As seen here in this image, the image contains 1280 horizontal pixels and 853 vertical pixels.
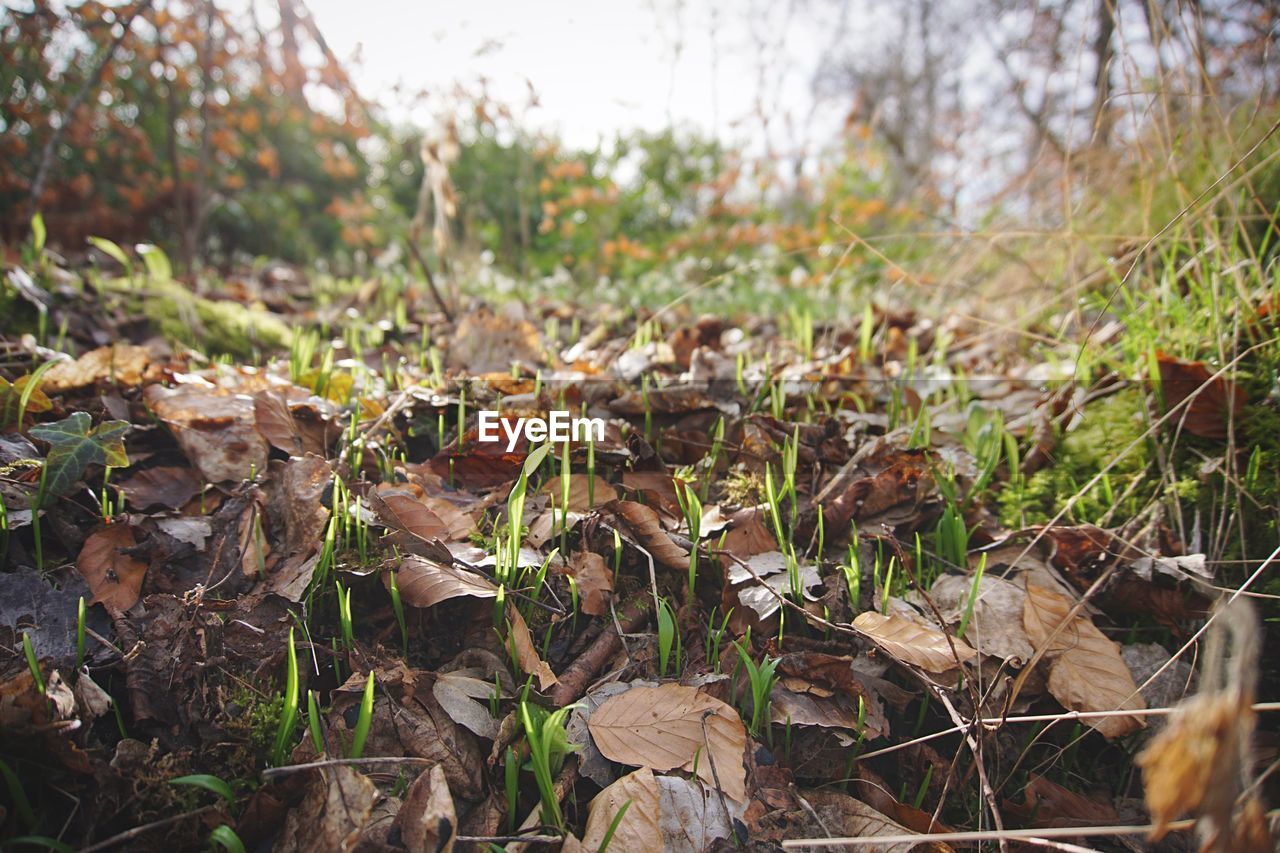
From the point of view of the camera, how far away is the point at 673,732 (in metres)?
1.09

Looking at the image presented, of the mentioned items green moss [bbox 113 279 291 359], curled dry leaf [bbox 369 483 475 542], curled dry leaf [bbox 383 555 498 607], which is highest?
green moss [bbox 113 279 291 359]

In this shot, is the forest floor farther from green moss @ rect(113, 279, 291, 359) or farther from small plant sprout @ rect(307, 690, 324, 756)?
green moss @ rect(113, 279, 291, 359)

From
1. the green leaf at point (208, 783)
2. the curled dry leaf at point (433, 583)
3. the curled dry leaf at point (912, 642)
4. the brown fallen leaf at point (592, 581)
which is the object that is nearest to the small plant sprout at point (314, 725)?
the green leaf at point (208, 783)

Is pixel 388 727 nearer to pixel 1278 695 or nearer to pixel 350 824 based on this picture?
pixel 350 824

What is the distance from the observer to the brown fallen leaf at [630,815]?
3.17ft

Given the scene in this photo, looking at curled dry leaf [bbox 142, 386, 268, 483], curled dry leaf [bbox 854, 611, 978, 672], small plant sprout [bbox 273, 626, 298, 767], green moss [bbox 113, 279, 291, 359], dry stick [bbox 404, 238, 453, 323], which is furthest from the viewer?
dry stick [bbox 404, 238, 453, 323]

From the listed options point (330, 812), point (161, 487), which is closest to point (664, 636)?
point (330, 812)

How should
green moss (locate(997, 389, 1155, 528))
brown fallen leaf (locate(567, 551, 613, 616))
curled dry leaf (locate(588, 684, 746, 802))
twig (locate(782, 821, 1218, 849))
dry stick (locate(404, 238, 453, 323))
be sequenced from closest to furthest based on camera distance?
1. twig (locate(782, 821, 1218, 849))
2. curled dry leaf (locate(588, 684, 746, 802))
3. brown fallen leaf (locate(567, 551, 613, 616))
4. green moss (locate(997, 389, 1155, 528))
5. dry stick (locate(404, 238, 453, 323))

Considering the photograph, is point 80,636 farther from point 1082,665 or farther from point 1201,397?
point 1201,397

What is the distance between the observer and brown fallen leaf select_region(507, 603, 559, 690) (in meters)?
1.15

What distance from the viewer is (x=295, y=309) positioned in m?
3.23

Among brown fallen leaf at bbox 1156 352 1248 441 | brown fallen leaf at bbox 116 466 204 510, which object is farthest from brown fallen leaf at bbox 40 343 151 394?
brown fallen leaf at bbox 1156 352 1248 441

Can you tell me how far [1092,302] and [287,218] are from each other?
823 centimetres

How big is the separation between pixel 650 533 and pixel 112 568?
35.8 inches
